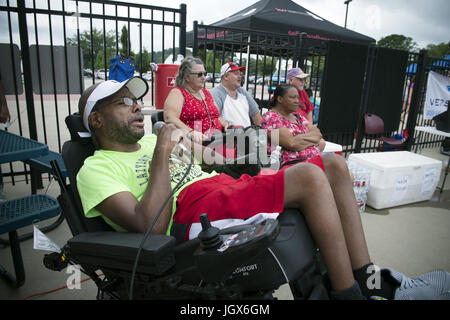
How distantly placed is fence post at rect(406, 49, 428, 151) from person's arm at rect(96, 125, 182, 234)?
672cm

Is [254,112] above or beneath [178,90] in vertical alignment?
beneath

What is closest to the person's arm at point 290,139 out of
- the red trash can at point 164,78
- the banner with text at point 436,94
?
the red trash can at point 164,78

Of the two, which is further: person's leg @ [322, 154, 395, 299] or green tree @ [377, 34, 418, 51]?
green tree @ [377, 34, 418, 51]

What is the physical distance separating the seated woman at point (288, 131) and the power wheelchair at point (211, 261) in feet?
5.98

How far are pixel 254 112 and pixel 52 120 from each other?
6.02 metres

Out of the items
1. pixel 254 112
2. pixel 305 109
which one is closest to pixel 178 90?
pixel 254 112

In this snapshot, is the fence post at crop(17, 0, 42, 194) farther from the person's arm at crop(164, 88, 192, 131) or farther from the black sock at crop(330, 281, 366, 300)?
the black sock at crop(330, 281, 366, 300)

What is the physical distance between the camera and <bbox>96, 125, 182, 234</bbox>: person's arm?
4.21ft

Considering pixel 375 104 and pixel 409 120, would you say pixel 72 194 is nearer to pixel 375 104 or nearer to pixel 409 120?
pixel 375 104

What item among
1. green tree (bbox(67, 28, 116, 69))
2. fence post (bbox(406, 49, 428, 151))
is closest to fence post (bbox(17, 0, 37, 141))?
green tree (bbox(67, 28, 116, 69))

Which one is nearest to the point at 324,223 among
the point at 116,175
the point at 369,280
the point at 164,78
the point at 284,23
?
the point at 369,280

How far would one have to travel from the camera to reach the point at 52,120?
7.57m

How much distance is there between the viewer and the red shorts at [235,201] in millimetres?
1382

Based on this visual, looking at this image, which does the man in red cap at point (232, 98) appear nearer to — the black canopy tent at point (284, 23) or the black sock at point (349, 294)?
the black canopy tent at point (284, 23)
